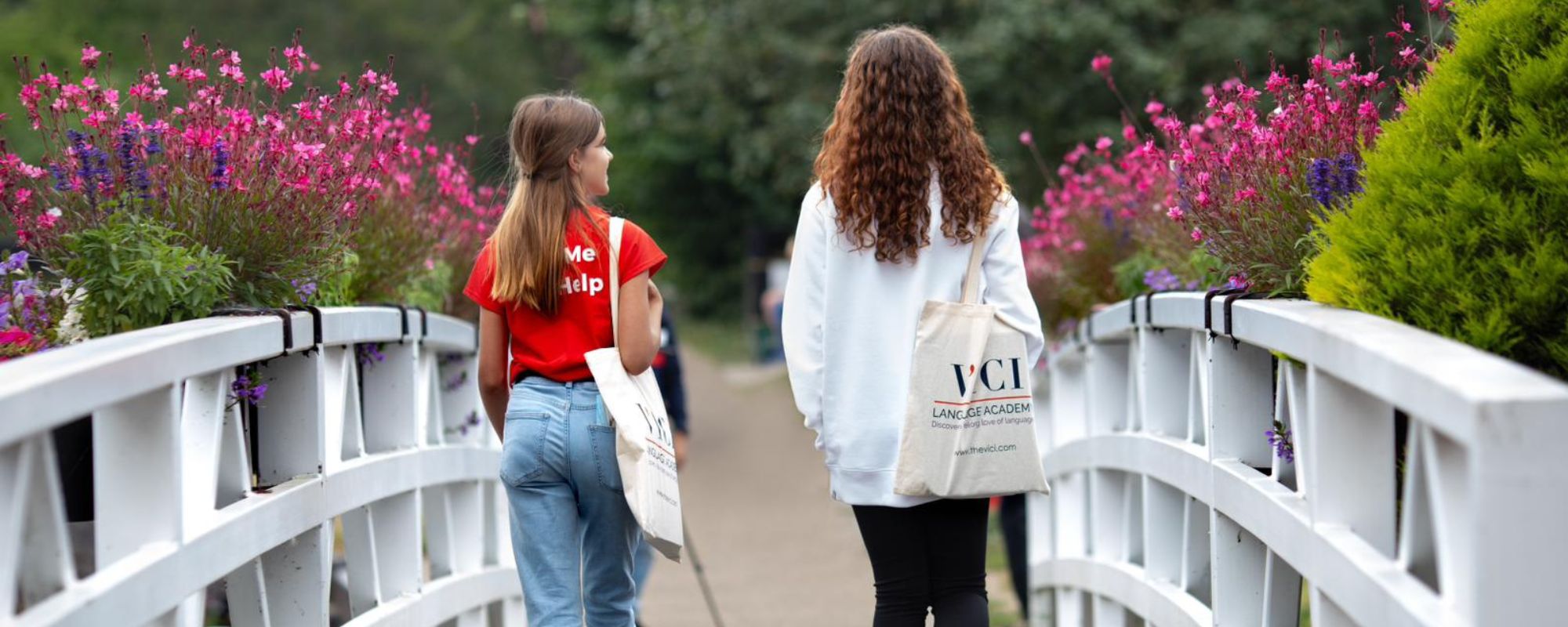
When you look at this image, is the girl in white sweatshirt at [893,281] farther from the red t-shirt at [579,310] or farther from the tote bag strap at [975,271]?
the red t-shirt at [579,310]

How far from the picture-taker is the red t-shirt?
428 centimetres

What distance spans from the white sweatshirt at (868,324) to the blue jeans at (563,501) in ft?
1.84

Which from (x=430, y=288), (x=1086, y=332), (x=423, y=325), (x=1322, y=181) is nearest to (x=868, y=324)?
(x=1322, y=181)

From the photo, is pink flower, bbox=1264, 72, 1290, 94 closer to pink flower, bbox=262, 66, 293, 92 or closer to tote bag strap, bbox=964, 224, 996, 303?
tote bag strap, bbox=964, 224, 996, 303

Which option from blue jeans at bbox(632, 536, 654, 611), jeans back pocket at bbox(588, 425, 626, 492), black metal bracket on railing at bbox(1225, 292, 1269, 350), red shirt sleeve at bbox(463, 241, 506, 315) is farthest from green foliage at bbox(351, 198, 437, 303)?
black metal bracket on railing at bbox(1225, 292, 1269, 350)

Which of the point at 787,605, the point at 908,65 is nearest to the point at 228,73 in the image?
the point at 908,65

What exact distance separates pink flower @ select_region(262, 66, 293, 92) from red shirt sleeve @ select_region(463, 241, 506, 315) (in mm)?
795

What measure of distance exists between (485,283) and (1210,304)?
1786mm

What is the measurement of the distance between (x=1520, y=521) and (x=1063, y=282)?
5.29 metres

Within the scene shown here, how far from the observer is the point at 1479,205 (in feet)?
10.1

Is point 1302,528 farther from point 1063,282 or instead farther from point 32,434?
point 1063,282

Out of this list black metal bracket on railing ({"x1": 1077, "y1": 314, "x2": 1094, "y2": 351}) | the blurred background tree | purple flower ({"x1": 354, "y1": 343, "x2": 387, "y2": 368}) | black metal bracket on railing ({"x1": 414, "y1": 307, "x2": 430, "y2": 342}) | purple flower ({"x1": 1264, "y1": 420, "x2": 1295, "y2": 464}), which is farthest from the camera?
the blurred background tree

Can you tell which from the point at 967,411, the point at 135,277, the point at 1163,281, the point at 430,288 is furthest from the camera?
the point at 430,288

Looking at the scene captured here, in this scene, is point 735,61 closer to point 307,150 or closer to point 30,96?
point 307,150
